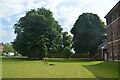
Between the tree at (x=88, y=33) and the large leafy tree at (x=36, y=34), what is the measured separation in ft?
20.3

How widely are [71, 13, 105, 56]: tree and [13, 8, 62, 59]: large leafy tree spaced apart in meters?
6.19

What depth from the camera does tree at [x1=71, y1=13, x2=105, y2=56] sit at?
49938 millimetres

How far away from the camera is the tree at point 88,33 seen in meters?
49.9

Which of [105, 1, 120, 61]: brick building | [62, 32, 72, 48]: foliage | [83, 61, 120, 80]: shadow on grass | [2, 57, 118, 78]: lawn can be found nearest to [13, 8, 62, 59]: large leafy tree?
[105, 1, 120, 61]: brick building

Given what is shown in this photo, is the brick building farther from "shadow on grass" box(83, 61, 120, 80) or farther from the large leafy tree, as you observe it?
the large leafy tree

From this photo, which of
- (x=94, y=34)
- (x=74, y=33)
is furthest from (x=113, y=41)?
(x=74, y=33)

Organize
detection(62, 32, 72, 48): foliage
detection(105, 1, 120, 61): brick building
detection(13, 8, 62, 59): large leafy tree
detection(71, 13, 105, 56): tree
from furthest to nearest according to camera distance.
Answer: detection(62, 32, 72, 48): foliage
detection(71, 13, 105, 56): tree
detection(13, 8, 62, 59): large leafy tree
detection(105, 1, 120, 61): brick building

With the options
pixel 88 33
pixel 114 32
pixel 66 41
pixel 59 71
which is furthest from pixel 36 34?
pixel 66 41

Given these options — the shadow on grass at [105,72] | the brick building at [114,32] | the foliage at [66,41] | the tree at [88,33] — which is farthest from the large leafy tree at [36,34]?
the foliage at [66,41]

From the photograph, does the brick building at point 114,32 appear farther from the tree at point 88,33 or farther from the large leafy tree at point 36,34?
the large leafy tree at point 36,34

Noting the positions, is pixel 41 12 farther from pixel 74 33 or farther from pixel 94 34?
pixel 94 34

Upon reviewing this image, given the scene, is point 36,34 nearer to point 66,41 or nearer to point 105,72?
point 105,72

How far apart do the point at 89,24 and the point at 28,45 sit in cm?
1706

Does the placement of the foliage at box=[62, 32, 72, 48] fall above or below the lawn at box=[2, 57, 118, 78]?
above
